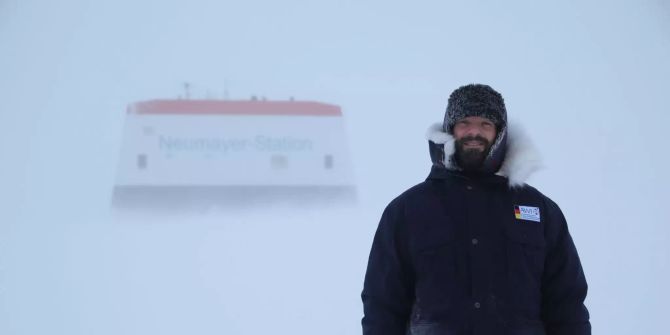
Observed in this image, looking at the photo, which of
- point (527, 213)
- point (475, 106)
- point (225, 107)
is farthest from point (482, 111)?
point (225, 107)

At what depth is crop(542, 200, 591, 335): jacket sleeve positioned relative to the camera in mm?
1351

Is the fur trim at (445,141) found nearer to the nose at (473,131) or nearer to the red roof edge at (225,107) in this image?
the nose at (473,131)

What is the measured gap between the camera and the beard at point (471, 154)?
4.62 ft

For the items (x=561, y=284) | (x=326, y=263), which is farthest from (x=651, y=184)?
(x=561, y=284)

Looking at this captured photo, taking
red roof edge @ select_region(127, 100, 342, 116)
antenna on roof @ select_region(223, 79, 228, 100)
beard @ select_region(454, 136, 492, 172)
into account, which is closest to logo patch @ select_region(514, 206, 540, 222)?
beard @ select_region(454, 136, 492, 172)

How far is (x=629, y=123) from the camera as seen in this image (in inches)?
116

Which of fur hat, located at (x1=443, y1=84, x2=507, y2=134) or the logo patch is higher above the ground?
fur hat, located at (x1=443, y1=84, x2=507, y2=134)

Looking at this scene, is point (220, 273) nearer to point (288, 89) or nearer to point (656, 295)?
point (288, 89)

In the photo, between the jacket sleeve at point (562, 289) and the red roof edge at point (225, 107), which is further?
the red roof edge at point (225, 107)

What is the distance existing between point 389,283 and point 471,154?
32 centimetres

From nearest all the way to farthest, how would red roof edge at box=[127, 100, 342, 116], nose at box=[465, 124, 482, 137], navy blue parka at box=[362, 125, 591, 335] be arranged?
navy blue parka at box=[362, 125, 591, 335] → nose at box=[465, 124, 482, 137] → red roof edge at box=[127, 100, 342, 116]

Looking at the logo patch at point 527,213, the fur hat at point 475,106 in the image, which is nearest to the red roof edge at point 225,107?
the fur hat at point 475,106

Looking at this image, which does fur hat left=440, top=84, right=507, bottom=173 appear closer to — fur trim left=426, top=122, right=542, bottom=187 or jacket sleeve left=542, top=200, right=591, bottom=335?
fur trim left=426, top=122, right=542, bottom=187

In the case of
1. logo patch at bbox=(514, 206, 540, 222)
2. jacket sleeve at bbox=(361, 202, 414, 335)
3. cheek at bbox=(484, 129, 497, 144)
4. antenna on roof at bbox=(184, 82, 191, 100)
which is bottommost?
jacket sleeve at bbox=(361, 202, 414, 335)
